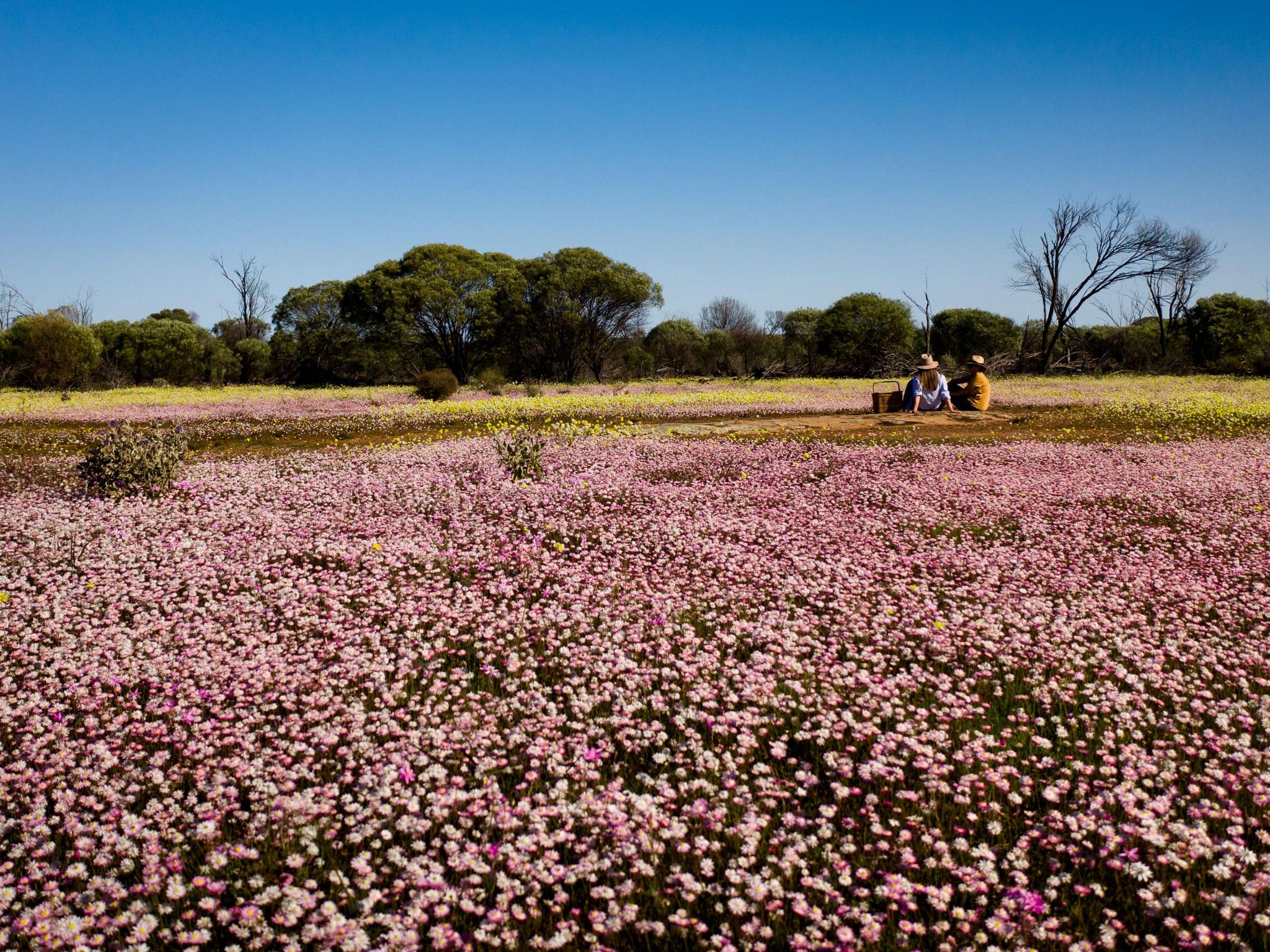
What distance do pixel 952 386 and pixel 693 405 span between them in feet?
30.7

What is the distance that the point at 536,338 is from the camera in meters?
49.4

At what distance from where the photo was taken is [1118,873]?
10.4ft

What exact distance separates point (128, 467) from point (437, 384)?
2254 centimetres

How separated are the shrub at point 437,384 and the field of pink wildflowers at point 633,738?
2474 centimetres

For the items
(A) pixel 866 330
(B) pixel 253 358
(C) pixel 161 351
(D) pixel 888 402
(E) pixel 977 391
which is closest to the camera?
(E) pixel 977 391

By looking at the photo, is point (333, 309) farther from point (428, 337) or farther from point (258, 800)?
point (258, 800)

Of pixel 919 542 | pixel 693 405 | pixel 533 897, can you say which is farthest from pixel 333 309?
pixel 533 897

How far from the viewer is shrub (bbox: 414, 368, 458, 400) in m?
32.7

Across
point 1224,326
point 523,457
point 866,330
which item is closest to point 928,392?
point 523,457

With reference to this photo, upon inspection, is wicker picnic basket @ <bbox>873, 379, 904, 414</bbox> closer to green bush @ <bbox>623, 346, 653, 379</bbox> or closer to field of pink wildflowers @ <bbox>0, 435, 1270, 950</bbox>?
field of pink wildflowers @ <bbox>0, 435, 1270, 950</bbox>

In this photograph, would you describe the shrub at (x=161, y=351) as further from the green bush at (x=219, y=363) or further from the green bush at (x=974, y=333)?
the green bush at (x=974, y=333)

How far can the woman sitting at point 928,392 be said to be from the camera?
21.8 metres

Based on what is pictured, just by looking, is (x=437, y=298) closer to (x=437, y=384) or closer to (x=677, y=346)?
(x=437, y=384)

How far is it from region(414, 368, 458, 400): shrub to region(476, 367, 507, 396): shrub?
3055mm
